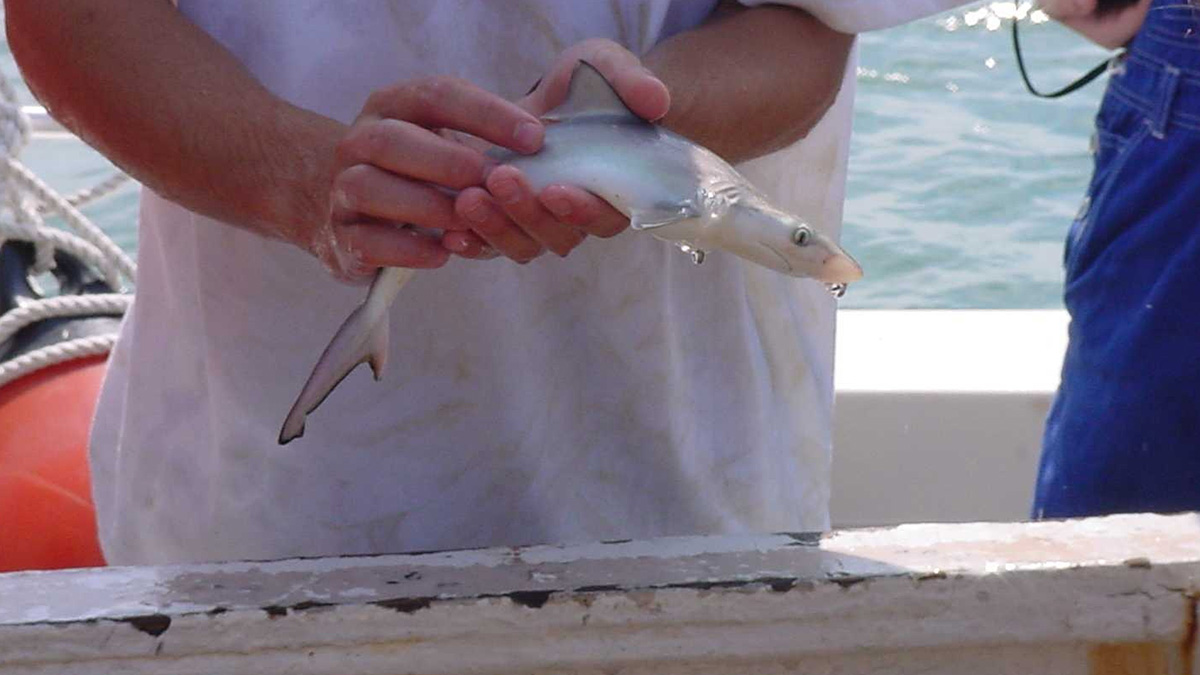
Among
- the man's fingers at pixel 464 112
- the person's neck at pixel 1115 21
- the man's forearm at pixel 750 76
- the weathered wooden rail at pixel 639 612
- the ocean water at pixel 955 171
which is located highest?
the ocean water at pixel 955 171

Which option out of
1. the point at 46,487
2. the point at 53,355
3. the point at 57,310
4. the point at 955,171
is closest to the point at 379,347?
the point at 46,487

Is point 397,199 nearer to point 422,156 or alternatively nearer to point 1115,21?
point 422,156

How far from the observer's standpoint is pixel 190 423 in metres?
1.65

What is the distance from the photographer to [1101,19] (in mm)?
2398

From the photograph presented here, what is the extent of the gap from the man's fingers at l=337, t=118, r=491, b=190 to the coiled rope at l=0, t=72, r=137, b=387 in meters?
1.44

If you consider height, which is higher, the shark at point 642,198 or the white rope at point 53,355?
the shark at point 642,198

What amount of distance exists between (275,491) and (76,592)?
0.32 m

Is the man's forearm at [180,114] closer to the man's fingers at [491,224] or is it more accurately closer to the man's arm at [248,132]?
the man's arm at [248,132]

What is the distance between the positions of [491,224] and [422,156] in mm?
73

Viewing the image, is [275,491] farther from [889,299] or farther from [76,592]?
[889,299]

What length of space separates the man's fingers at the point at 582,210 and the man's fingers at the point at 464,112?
0.06m

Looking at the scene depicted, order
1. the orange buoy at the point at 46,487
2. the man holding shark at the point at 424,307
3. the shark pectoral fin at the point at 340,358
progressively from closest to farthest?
1. the shark pectoral fin at the point at 340,358
2. the man holding shark at the point at 424,307
3. the orange buoy at the point at 46,487

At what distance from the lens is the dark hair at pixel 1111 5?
2.37 meters

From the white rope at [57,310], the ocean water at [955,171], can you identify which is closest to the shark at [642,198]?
the white rope at [57,310]
